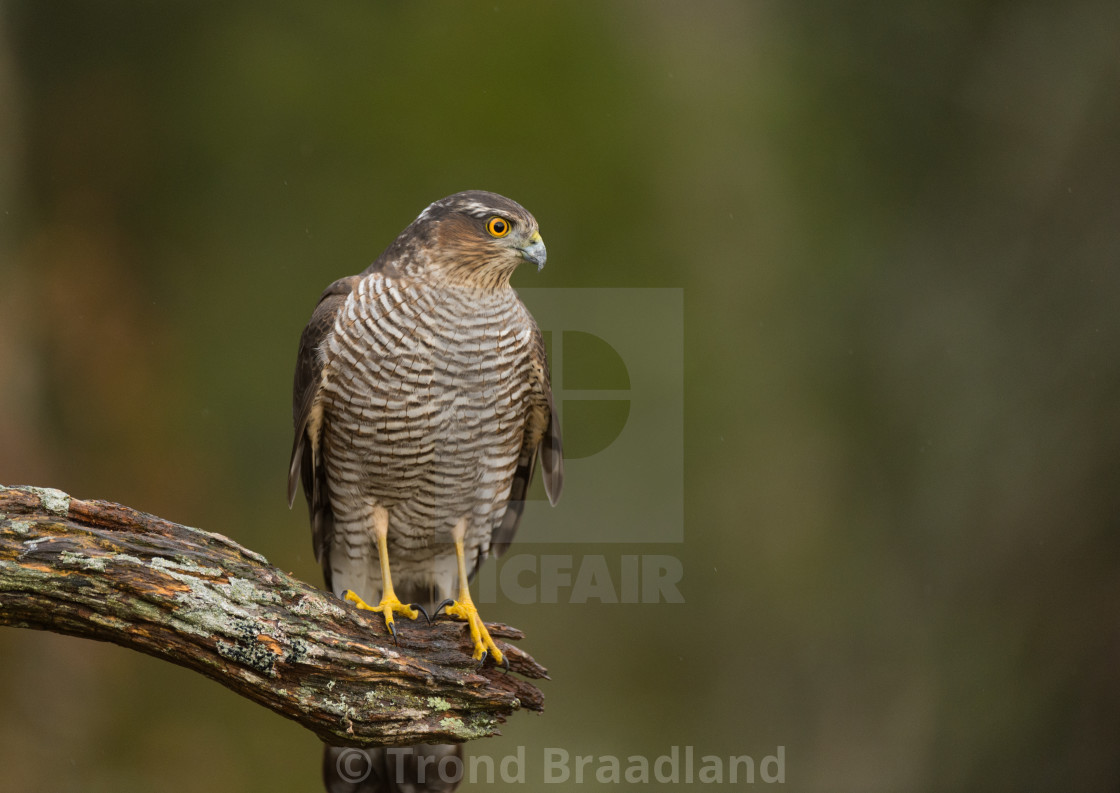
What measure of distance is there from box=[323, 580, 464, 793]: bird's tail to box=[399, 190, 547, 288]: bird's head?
1682 millimetres

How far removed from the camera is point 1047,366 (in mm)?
5422

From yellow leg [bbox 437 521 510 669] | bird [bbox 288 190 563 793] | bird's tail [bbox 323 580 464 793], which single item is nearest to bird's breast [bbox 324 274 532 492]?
bird [bbox 288 190 563 793]

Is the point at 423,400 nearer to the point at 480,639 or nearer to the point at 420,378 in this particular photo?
the point at 420,378

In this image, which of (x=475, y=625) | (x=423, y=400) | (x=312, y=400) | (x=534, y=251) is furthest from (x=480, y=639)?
(x=534, y=251)

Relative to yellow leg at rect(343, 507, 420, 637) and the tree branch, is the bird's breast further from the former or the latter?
the tree branch

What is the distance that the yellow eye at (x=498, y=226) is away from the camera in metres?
3.27

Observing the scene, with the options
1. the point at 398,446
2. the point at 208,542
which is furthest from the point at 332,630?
the point at 398,446

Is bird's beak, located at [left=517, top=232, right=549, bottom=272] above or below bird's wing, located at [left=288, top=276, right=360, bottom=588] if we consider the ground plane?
above

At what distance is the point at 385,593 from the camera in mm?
3363

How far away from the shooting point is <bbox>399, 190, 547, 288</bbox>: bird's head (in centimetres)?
327

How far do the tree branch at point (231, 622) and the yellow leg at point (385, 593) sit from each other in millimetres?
70

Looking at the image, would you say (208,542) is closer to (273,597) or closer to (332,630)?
(273,597)

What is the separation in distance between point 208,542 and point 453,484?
0.89m

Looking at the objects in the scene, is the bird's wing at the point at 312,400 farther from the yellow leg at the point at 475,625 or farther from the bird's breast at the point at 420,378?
the yellow leg at the point at 475,625
